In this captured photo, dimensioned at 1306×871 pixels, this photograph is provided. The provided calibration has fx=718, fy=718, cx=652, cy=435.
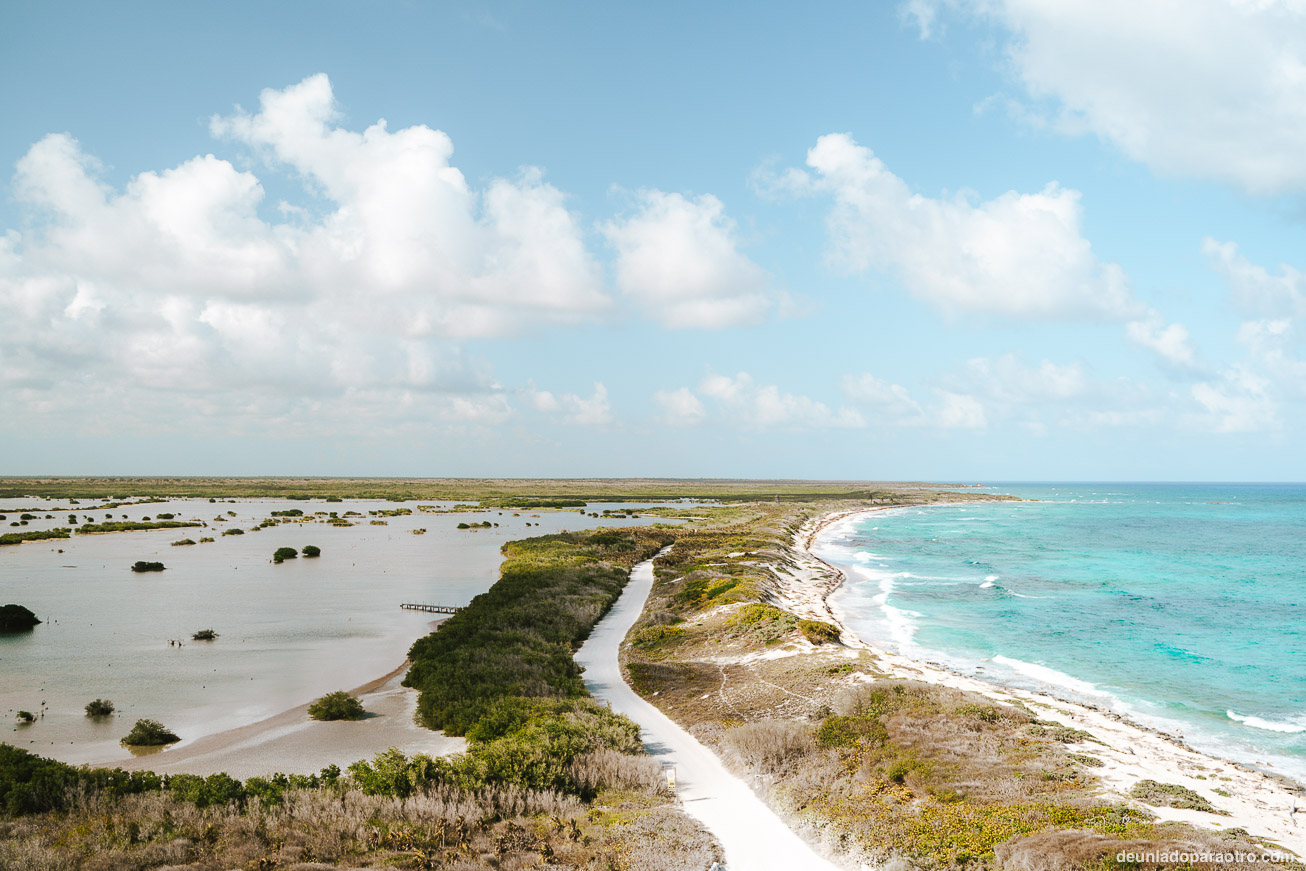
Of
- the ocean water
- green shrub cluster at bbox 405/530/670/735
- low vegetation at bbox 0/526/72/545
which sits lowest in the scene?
the ocean water

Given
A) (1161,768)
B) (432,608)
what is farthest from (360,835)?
(432,608)

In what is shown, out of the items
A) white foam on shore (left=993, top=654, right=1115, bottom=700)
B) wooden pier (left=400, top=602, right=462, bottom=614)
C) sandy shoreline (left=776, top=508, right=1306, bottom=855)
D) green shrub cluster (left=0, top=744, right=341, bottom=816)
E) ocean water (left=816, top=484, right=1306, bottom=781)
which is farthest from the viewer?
wooden pier (left=400, top=602, right=462, bottom=614)

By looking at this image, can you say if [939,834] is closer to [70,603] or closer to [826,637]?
[826,637]

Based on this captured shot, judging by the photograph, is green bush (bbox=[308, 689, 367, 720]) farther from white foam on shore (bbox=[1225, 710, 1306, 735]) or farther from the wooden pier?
white foam on shore (bbox=[1225, 710, 1306, 735])

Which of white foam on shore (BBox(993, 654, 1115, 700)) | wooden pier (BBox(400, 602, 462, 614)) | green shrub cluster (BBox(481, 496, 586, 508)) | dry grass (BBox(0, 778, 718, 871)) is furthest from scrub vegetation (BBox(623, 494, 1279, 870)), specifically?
green shrub cluster (BBox(481, 496, 586, 508))

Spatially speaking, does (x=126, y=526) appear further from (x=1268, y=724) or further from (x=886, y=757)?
(x=1268, y=724)

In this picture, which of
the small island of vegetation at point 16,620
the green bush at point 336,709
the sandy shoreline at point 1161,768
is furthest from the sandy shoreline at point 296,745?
the small island of vegetation at point 16,620

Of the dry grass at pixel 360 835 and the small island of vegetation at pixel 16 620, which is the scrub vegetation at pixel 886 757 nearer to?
the dry grass at pixel 360 835
